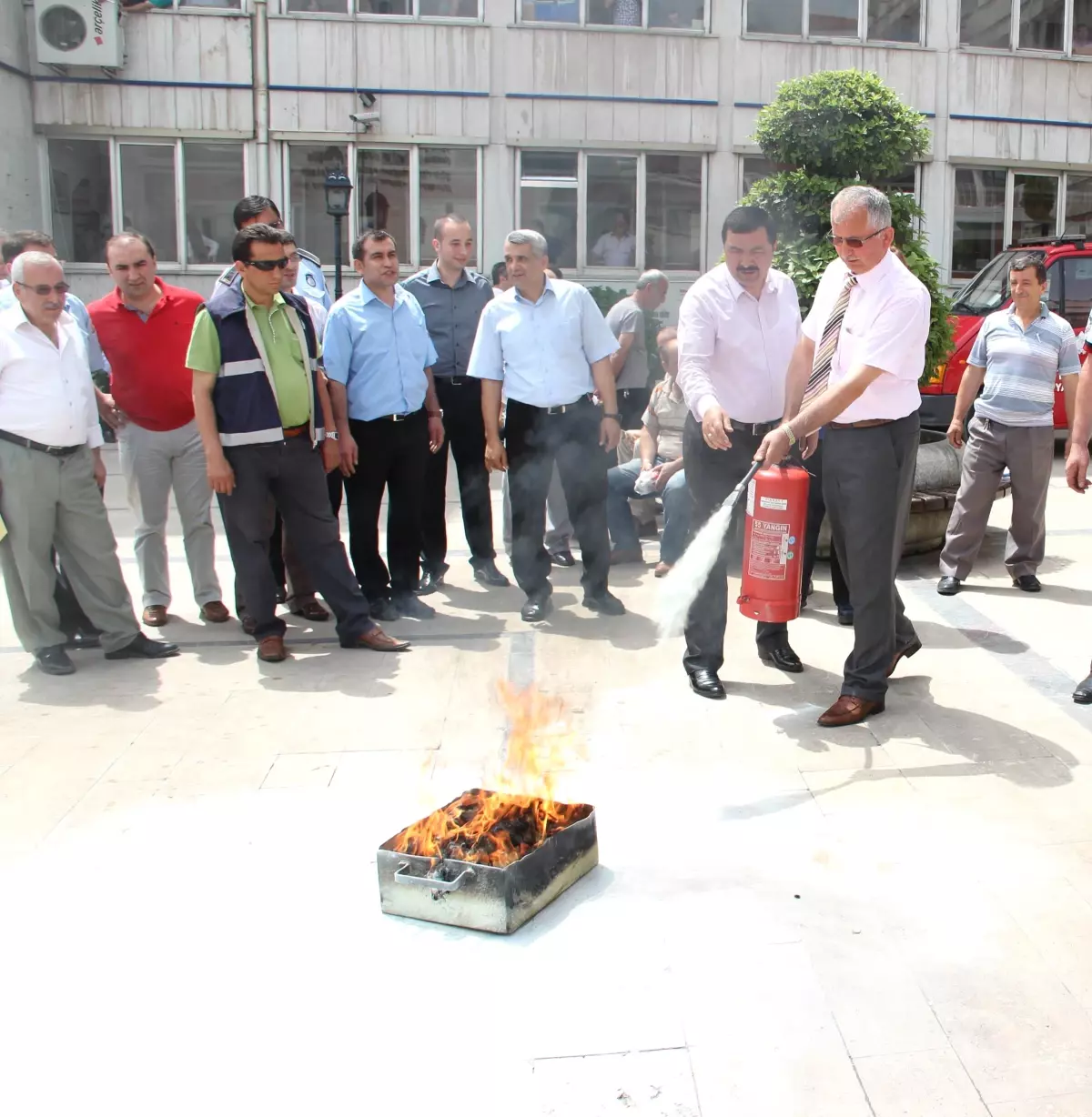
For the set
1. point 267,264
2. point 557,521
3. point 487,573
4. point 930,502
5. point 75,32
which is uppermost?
point 75,32

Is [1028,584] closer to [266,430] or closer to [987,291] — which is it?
[266,430]

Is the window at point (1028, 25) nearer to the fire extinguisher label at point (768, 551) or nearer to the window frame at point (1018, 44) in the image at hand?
the window frame at point (1018, 44)

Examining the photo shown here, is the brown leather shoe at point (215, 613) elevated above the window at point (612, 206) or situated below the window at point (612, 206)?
below

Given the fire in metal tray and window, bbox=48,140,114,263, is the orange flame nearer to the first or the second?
the fire in metal tray

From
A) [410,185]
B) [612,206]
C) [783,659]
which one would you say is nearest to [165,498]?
[783,659]

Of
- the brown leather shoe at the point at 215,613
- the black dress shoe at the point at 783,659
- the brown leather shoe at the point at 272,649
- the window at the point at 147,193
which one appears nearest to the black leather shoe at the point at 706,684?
the black dress shoe at the point at 783,659

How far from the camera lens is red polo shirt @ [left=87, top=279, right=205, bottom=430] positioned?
252 inches

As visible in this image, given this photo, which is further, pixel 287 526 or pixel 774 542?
pixel 287 526

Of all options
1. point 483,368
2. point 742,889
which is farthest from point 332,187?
point 742,889

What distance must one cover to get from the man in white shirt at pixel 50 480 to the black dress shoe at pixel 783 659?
9.59 feet

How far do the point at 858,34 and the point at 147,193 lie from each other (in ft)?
34.5

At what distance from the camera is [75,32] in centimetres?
→ 1602

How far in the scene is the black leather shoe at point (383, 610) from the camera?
22.3ft

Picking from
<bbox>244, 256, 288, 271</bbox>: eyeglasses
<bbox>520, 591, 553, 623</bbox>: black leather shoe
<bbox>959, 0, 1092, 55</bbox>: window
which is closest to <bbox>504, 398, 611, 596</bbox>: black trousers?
<bbox>520, 591, 553, 623</bbox>: black leather shoe
